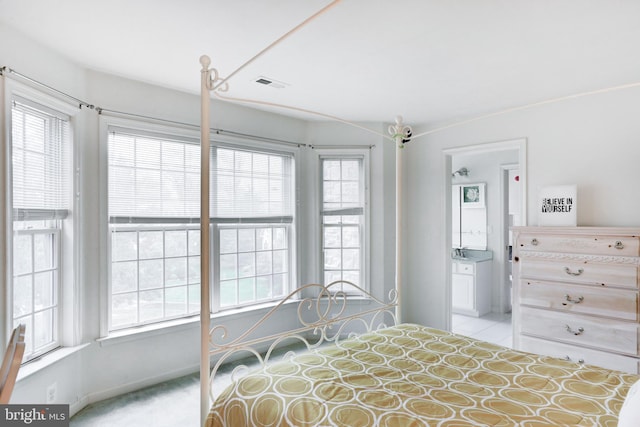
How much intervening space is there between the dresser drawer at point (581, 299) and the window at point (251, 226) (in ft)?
7.70

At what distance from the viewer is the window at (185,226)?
122 inches

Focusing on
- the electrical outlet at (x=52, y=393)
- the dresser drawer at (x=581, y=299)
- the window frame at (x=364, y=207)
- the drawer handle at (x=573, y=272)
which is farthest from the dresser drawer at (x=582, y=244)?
the electrical outlet at (x=52, y=393)

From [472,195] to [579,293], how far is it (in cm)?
310

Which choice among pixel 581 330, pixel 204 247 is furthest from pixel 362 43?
pixel 581 330

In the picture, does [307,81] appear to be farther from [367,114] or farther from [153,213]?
[153,213]

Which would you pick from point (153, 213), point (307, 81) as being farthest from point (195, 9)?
point (153, 213)

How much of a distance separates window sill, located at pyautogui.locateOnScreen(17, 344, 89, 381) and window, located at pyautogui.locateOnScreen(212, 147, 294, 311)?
1.21m

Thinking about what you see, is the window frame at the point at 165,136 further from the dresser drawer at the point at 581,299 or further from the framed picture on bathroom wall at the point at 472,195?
the framed picture on bathroom wall at the point at 472,195

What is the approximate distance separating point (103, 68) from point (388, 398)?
115 inches

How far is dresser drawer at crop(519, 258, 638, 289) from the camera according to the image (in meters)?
2.77

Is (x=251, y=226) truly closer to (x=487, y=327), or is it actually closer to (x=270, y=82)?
(x=270, y=82)

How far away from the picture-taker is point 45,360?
2492mm

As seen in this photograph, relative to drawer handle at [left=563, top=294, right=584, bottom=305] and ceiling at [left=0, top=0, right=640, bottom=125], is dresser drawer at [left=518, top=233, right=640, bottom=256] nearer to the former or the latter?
drawer handle at [left=563, top=294, right=584, bottom=305]

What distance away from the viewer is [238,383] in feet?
5.94
